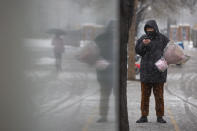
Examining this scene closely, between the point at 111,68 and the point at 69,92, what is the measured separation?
1.44ft

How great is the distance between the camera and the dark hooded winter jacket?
609 cm

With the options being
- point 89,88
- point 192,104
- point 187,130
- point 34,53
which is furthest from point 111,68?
point 192,104

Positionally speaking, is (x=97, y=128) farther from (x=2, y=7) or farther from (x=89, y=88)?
(x=2, y=7)

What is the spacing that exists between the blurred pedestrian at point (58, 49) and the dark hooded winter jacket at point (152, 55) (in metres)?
3.67

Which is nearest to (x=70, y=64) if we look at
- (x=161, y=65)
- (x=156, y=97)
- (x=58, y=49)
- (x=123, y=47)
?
(x=58, y=49)

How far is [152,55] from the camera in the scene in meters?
6.14

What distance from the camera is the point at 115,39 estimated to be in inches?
118

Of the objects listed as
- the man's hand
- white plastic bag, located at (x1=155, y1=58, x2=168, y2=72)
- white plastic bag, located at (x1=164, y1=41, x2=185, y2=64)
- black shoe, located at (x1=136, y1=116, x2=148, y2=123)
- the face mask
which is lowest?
black shoe, located at (x1=136, y1=116, x2=148, y2=123)

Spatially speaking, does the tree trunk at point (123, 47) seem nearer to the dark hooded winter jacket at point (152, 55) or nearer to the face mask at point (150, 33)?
the dark hooded winter jacket at point (152, 55)

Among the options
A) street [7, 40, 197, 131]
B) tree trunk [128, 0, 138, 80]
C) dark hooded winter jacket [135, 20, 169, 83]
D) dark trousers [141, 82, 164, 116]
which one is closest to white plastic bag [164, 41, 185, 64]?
dark hooded winter jacket [135, 20, 169, 83]

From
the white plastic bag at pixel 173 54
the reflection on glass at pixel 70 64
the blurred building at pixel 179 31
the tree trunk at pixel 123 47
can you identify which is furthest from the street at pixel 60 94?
the blurred building at pixel 179 31

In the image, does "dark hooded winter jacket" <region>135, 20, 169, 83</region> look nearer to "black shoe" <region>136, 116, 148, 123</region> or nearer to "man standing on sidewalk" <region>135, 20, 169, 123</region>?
"man standing on sidewalk" <region>135, 20, 169, 123</region>

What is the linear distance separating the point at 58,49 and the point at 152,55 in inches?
149

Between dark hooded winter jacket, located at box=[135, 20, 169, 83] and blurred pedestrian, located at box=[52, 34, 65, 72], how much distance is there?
367 centimetres
